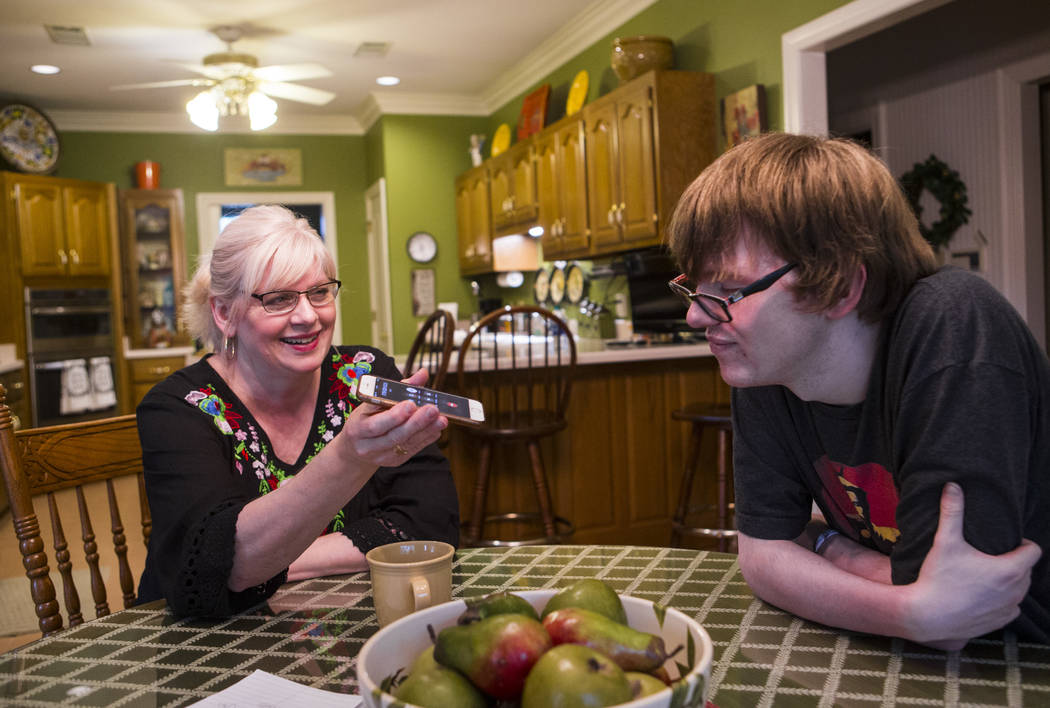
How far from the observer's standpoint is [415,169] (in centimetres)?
685

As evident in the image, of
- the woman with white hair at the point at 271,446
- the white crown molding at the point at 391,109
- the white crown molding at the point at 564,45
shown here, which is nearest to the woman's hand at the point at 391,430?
the woman with white hair at the point at 271,446

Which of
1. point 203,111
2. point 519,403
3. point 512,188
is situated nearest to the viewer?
point 519,403

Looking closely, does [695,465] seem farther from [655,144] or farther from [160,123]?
[160,123]

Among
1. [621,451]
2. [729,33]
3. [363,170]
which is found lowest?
[621,451]

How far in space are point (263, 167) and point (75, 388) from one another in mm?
2422

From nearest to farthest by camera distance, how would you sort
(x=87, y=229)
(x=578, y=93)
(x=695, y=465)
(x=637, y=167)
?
(x=695, y=465), (x=637, y=167), (x=578, y=93), (x=87, y=229)

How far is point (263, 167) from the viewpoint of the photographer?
287 inches

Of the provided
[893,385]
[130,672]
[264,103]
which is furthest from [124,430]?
[264,103]

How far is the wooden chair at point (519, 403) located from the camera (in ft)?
10.0

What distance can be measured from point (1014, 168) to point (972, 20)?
98 cm

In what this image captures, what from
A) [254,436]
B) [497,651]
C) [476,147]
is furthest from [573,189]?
[497,651]

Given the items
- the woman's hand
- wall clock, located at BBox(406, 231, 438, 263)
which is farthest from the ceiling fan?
the woman's hand

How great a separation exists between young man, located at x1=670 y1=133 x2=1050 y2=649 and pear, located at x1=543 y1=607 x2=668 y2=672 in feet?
1.29

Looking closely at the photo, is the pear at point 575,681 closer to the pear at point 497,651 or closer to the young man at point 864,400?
the pear at point 497,651
